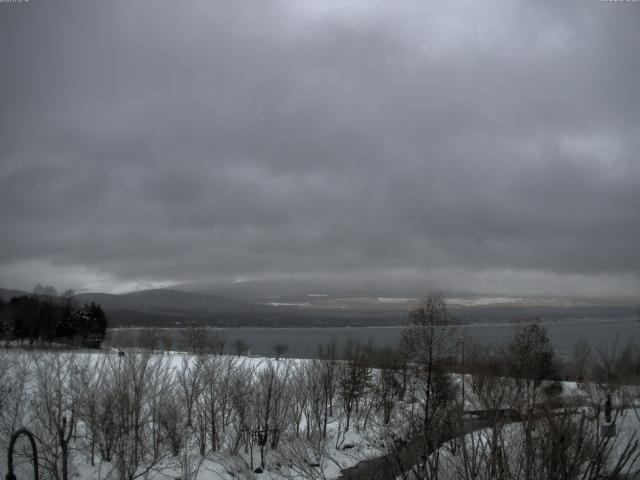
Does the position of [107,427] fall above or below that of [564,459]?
below

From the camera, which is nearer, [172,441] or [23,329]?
[172,441]

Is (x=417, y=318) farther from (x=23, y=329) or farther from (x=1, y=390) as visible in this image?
(x=23, y=329)

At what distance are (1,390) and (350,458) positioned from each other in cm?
2359

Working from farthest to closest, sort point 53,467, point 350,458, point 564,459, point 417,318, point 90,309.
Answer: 1. point 90,309
2. point 417,318
3. point 350,458
4. point 53,467
5. point 564,459

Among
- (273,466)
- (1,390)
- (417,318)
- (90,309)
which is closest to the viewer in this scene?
(1,390)

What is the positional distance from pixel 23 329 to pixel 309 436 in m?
78.9

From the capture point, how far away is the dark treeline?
95.4m

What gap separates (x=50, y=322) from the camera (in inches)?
3999

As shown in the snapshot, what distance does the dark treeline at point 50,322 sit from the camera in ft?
313

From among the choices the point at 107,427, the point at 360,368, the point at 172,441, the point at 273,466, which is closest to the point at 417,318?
the point at 360,368

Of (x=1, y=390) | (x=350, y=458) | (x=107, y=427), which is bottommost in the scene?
(x=350, y=458)

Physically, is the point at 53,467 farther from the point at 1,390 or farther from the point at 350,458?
the point at 350,458

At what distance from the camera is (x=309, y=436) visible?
40.2 metres

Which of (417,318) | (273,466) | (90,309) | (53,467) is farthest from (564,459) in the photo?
(90,309)
